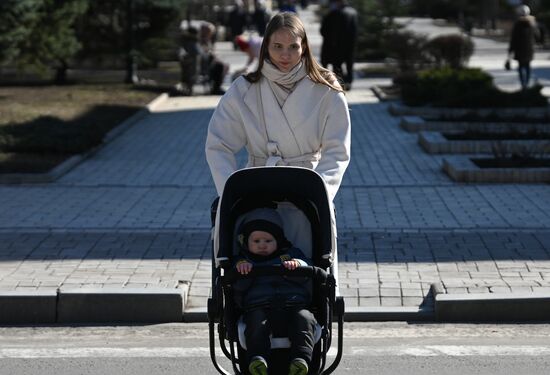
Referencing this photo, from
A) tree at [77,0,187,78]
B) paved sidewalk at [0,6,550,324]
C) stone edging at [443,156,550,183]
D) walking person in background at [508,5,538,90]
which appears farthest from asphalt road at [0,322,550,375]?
tree at [77,0,187,78]

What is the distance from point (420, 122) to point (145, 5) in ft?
36.3

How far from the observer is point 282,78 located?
6.38m

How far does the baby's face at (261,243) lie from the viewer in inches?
235

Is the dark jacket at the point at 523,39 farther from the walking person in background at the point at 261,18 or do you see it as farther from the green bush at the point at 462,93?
the walking person in background at the point at 261,18

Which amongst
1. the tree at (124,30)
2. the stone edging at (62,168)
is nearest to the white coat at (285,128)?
the stone edging at (62,168)

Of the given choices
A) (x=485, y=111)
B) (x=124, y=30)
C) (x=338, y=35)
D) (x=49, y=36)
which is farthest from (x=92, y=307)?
(x=124, y=30)

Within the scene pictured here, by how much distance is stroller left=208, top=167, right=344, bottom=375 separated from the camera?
5.91 metres

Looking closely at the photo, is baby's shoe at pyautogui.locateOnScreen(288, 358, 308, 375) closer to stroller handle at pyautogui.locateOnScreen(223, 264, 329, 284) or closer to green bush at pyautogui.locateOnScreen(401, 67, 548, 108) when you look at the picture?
stroller handle at pyautogui.locateOnScreen(223, 264, 329, 284)

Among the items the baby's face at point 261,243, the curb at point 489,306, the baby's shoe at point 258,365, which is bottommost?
the curb at point 489,306

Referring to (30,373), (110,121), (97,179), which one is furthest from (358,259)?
(110,121)

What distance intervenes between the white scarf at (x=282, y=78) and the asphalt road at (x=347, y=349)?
1752 mm

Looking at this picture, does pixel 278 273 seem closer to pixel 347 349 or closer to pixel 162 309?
pixel 347 349

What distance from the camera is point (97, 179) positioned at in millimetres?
14586

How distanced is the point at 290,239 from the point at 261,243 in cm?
28
